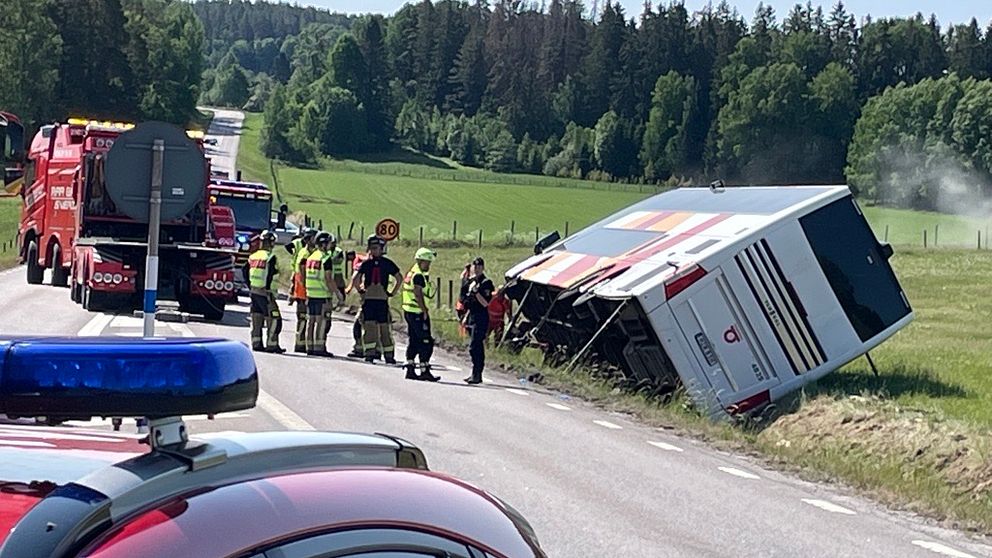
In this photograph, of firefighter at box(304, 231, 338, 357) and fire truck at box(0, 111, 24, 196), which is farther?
firefighter at box(304, 231, 338, 357)

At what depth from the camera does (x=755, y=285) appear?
15.8 meters

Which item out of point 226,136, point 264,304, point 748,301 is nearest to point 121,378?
point 748,301

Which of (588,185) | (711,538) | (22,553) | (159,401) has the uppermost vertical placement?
(159,401)

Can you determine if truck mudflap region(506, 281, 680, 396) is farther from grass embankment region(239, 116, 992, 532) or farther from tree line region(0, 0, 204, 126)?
tree line region(0, 0, 204, 126)

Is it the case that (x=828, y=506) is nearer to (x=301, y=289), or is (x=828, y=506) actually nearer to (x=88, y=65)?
(x=301, y=289)

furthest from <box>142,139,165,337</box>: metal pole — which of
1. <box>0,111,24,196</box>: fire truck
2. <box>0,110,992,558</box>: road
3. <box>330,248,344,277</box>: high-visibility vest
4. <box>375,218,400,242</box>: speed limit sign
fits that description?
<box>375,218,400,242</box>: speed limit sign

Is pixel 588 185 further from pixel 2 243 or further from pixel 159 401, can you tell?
pixel 159 401

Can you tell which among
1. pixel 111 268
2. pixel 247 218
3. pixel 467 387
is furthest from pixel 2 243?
pixel 467 387

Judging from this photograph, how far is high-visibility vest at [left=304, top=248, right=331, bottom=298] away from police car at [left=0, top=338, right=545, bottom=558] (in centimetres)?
1669

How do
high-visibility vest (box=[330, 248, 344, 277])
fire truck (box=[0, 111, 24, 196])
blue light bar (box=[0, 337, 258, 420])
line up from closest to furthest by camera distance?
blue light bar (box=[0, 337, 258, 420]) < fire truck (box=[0, 111, 24, 196]) < high-visibility vest (box=[330, 248, 344, 277])

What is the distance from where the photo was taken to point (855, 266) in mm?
16547

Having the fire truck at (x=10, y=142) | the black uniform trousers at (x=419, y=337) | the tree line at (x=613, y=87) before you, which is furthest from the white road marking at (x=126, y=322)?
the tree line at (x=613, y=87)

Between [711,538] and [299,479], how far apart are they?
21.4 ft

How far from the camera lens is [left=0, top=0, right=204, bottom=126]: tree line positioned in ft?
300
